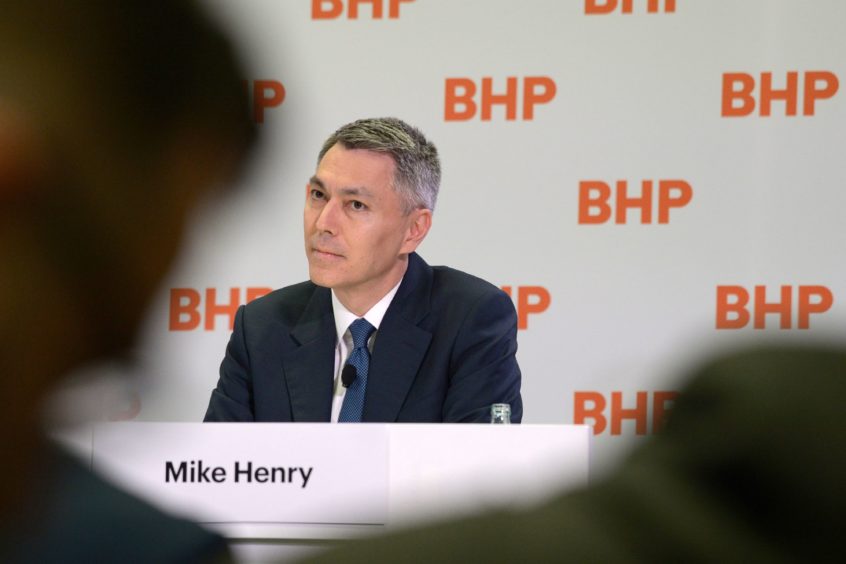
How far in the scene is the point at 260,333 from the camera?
3535 millimetres

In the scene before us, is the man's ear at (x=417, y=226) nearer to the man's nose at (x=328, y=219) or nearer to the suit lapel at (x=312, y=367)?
the man's nose at (x=328, y=219)

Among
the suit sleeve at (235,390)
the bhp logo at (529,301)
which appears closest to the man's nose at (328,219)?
the suit sleeve at (235,390)

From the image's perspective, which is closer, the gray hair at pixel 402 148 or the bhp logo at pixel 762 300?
the gray hair at pixel 402 148

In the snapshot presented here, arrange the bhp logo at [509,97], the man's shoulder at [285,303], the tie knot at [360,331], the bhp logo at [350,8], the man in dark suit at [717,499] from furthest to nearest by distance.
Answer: the bhp logo at [350,8], the bhp logo at [509,97], the man's shoulder at [285,303], the tie knot at [360,331], the man in dark suit at [717,499]

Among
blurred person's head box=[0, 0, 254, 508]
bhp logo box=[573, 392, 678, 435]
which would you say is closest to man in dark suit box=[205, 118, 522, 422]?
bhp logo box=[573, 392, 678, 435]

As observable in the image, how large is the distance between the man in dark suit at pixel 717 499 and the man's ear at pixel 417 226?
133 inches

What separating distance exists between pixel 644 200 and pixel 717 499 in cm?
461

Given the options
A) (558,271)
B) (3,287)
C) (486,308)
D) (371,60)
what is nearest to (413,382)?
(486,308)

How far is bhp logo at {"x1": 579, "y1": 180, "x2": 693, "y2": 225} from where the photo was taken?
499 centimetres

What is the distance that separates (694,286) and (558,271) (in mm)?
488

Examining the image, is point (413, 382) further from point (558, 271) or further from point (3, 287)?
point (3, 287)

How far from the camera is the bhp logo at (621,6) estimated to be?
5.06 meters

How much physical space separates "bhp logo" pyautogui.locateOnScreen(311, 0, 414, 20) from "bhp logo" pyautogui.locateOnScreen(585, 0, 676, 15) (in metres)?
0.69

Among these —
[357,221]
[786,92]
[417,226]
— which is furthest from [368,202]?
[786,92]
